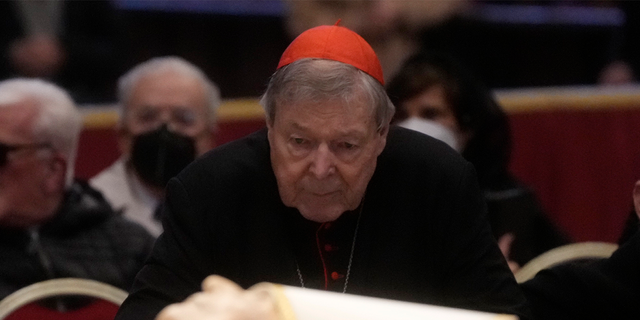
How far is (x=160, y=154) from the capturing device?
3412 millimetres

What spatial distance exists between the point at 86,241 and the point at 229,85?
2715 mm

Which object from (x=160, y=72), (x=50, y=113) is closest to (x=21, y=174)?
(x=50, y=113)

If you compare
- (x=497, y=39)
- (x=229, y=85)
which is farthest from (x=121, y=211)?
(x=497, y=39)

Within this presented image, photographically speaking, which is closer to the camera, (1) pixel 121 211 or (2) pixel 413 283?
(2) pixel 413 283

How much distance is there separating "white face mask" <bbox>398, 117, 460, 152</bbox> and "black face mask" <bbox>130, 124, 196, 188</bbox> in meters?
0.88

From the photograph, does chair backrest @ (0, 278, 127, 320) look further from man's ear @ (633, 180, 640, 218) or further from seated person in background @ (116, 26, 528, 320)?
man's ear @ (633, 180, 640, 218)

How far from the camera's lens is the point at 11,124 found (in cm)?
295

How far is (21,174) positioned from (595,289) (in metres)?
1.94

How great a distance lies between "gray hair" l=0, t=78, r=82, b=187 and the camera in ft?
9.95

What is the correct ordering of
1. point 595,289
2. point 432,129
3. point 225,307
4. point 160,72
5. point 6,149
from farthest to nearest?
point 160,72
point 432,129
point 6,149
point 595,289
point 225,307

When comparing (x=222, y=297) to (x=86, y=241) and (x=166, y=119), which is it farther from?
(x=166, y=119)

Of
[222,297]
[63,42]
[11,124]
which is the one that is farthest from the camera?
[63,42]

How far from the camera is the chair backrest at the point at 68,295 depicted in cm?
238

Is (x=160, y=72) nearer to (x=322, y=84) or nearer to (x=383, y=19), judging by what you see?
(x=383, y=19)
